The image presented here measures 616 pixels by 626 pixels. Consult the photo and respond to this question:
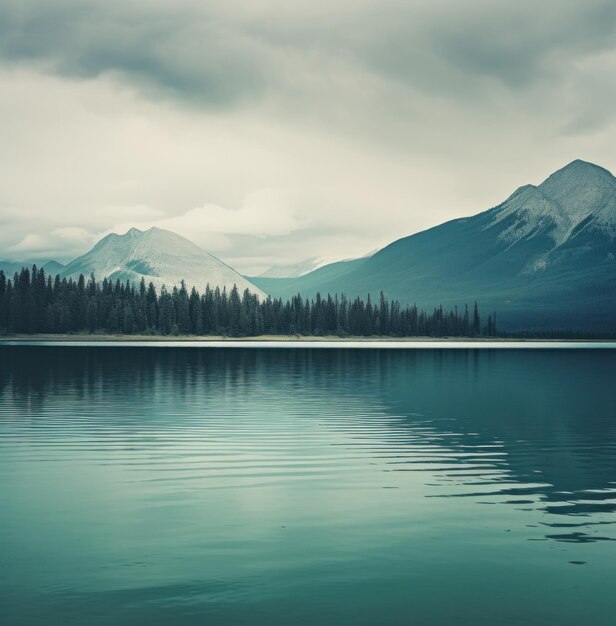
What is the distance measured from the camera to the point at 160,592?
1941 cm

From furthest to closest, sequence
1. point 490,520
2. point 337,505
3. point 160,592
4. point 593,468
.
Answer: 1. point 593,468
2. point 337,505
3. point 490,520
4. point 160,592

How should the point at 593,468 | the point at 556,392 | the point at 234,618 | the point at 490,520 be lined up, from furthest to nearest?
1. the point at 556,392
2. the point at 593,468
3. the point at 490,520
4. the point at 234,618

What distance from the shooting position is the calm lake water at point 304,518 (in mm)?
18828

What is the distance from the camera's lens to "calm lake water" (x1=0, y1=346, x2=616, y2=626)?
18828 millimetres

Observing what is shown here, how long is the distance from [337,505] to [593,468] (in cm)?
1563

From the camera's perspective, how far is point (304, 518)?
27172mm

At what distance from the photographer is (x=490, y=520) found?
2700 centimetres

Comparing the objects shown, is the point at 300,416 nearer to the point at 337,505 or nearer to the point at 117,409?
the point at 117,409

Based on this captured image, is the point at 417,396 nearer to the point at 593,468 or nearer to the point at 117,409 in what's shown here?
the point at 117,409

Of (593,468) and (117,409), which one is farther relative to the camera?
(117,409)

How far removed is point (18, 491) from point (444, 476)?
17.6 meters

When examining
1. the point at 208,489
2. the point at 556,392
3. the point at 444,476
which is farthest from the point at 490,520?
the point at 556,392

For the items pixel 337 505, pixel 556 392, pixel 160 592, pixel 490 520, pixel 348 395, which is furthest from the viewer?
pixel 556 392

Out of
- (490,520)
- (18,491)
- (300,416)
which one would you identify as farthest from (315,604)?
(300,416)
